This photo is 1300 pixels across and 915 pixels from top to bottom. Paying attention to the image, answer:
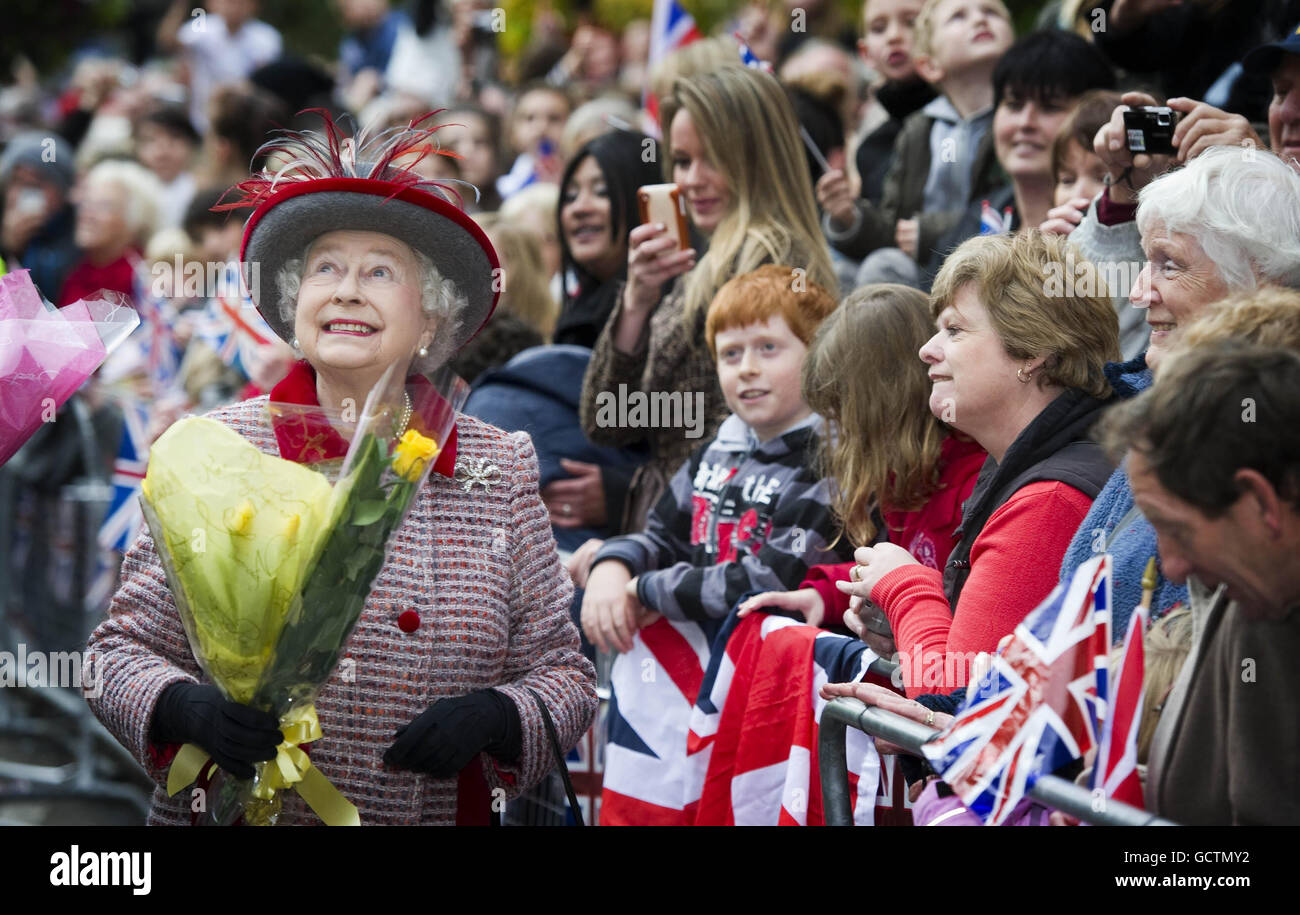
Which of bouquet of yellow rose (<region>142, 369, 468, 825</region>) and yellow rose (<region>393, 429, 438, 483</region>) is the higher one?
yellow rose (<region>393, 429, 438, 483</region>)

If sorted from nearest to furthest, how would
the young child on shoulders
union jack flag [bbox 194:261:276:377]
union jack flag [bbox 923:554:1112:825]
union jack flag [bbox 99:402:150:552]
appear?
1. union jack flag [bbox 923:554:1112:825]
2. the young child on shoulders
3. union jack flag [bbox 194:261:276:377]
4. union jack flag [bbox 99:402:150:552]

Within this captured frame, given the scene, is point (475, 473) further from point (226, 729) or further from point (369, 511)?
point (226, 729)

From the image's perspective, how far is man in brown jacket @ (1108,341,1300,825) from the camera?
2.32m

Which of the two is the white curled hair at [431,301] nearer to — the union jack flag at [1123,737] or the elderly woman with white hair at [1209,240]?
the elderly woman with white hair at [1209,240]

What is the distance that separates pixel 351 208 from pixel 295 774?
126cm

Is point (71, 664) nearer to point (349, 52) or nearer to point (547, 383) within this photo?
point (547, 383)

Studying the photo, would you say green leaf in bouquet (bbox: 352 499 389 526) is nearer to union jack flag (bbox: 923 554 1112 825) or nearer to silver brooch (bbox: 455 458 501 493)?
silver brooch (bbox: 455 458 501 493)

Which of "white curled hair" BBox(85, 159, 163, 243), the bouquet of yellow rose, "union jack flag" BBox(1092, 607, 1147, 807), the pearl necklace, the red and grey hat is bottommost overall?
"union jack flag" BBox(1092, 607, 1147, 807)

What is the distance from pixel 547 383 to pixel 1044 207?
180 centimetres

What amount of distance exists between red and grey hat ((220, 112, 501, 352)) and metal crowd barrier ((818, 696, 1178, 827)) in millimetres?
1359

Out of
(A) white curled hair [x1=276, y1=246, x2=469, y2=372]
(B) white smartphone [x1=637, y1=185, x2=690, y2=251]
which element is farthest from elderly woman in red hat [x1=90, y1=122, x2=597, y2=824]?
(B) white smartphone [x1=637, y1=185, x2=690, y2=251]
